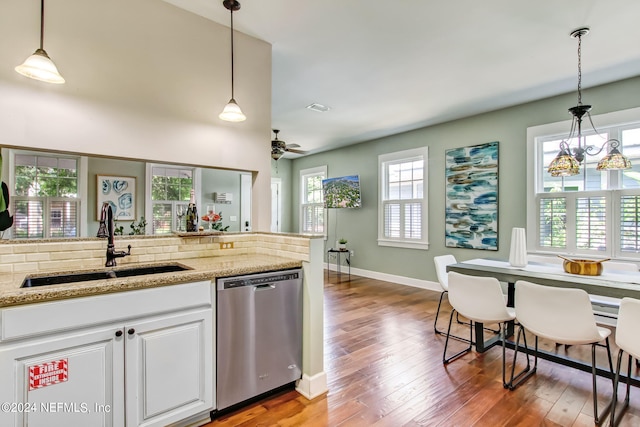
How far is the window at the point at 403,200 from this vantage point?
5273 millimetres

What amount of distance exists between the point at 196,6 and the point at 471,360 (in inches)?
142

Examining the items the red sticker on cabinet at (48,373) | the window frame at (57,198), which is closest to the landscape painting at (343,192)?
the window frame at (57,198)

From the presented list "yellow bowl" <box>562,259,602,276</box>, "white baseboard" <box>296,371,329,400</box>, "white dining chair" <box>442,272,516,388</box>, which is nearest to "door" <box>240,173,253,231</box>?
"white baseboard" <box>296,371,329,400</box>

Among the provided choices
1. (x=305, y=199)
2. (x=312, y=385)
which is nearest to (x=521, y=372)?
(x=312, y=385)

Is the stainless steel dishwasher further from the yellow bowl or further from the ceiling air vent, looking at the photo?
the ceiling air vent

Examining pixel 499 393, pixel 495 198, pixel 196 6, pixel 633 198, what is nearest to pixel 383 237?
pixel 495 198

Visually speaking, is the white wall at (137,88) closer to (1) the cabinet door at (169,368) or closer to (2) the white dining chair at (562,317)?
(1) the cabinet door at (169,368)

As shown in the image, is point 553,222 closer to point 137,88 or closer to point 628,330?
point 628,330

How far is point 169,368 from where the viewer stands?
5.50 ft

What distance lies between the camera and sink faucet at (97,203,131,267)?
194 centimetres

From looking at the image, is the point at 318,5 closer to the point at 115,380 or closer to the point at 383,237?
the point at 115,380

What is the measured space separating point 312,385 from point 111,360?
1247 mm

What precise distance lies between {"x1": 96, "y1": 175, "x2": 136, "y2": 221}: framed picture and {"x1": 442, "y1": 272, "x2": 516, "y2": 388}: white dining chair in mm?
2566

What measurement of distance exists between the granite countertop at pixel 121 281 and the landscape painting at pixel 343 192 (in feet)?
13.1
